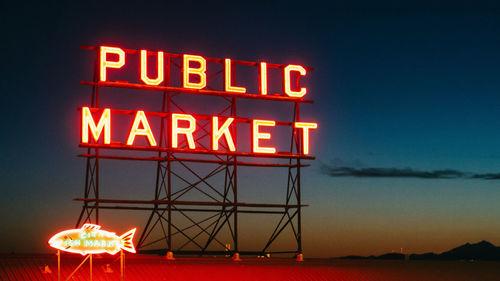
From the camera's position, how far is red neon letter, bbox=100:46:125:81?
3306 centimetres

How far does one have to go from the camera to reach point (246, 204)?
3403 centimetres

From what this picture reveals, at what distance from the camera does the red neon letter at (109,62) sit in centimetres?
3306

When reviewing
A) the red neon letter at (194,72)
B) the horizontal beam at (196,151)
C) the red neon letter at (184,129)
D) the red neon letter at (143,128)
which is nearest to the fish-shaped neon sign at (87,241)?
the horizontal beam at (196,151)

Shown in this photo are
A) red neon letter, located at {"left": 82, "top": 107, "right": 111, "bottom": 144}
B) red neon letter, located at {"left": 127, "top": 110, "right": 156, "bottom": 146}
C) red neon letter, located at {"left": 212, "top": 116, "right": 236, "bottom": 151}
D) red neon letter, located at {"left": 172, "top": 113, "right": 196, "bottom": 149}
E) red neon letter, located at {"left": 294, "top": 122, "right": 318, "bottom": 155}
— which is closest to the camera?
red neon letter, located at {"left": 82, "top": 107, "right": 111, "bottom": 144}

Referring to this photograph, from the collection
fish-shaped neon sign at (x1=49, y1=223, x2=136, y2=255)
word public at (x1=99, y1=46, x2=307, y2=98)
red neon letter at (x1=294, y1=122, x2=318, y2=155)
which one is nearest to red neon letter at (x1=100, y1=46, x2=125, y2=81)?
word public at (x1=99, y1=46, x2=307, y2=98)

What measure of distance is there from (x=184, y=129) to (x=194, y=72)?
299 cm

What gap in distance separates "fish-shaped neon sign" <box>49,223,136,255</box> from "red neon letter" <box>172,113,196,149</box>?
32.0 ft

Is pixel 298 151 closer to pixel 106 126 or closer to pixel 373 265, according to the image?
pixel 373 265

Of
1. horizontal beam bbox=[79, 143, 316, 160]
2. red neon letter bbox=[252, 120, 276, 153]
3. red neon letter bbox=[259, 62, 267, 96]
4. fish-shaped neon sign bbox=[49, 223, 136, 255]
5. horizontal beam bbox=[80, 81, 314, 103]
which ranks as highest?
red neon letter bbox=[259, 62, 267, 96]

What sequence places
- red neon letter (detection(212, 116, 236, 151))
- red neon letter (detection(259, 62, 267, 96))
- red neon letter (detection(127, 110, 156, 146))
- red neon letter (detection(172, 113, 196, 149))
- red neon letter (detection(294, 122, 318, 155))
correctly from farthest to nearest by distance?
red neon letter (detection(294, 122, 318, 155)) < red neon letter (detection(259, 62, 267, 96)) < red neon letter (detection(212, 116, 236, 151)) < red neon letter (detection(172, 113, 196, 149)) < red neon letter (detection(127, 110, 156, 146))

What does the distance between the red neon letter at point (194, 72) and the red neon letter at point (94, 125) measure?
4260 millimetres

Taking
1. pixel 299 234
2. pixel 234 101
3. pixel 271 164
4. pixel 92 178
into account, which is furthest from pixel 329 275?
pixel 92 178

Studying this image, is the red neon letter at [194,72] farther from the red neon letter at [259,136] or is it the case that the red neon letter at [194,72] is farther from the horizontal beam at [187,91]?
the red neon letter at [259,136]

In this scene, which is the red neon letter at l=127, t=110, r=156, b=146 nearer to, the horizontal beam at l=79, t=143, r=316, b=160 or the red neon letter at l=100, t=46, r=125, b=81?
the horizontal beam at l=79, t=143, r=316, b=160
